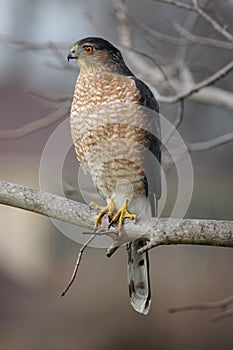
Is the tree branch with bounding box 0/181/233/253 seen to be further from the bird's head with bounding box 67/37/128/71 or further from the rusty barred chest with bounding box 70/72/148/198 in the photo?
the bird's head with bounding box 67/37/128/71

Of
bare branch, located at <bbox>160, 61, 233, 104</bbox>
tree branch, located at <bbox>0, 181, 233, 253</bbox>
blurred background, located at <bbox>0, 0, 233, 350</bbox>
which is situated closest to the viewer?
tree branch, located at <bbox>0, 181, 233, 253</bbox>

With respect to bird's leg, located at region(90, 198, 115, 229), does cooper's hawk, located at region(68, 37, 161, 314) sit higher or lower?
higher

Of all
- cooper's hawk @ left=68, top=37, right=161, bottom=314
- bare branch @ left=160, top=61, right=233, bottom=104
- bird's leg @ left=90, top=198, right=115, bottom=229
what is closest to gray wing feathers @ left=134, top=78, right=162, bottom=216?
cooper's hawk @ left=68, top=37, right=161, bottom=314

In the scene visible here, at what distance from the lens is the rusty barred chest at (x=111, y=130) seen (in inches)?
171

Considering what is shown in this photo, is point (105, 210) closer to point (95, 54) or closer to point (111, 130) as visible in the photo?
point (111, 130)

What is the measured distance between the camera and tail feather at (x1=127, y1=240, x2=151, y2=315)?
435 cm

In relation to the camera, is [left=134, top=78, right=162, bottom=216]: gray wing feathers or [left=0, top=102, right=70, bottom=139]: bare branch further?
[left=0, top=102, right=70, bottom=139]: bare branch

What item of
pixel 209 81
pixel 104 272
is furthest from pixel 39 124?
pixel 104 272

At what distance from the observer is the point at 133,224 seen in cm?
376

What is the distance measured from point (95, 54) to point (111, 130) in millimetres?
565

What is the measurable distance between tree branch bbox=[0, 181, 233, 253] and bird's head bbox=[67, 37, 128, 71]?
1105mm

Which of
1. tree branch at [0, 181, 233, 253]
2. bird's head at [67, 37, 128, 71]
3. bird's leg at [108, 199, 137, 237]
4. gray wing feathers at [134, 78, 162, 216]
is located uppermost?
bird's head at [67, 37, 128, 71]

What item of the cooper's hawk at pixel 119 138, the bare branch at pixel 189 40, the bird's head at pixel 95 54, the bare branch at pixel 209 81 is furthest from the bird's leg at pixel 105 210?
the bare branch at pixel 189 40

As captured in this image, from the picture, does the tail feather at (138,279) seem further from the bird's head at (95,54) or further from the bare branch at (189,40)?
the bare branch at (189,40)
